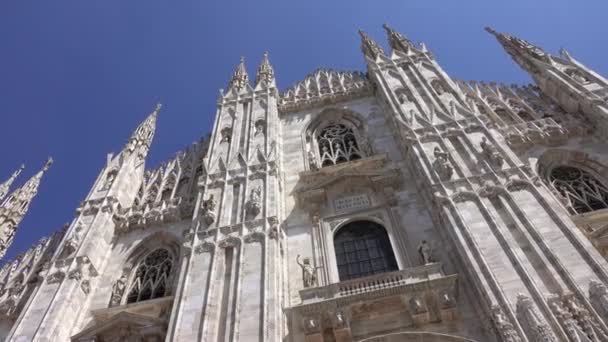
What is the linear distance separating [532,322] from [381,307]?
10.1ft

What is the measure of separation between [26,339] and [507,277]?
34.9ft

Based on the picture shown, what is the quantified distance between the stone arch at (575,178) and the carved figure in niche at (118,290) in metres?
12.0

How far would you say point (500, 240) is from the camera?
9977mm

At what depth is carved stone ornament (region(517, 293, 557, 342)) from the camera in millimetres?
7809

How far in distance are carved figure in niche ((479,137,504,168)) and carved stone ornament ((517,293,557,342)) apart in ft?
14.3

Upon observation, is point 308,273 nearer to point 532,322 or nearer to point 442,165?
point 442,165

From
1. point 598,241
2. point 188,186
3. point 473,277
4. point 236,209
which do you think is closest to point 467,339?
point 473,277

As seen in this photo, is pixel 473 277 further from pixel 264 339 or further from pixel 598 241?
pixel 264 339

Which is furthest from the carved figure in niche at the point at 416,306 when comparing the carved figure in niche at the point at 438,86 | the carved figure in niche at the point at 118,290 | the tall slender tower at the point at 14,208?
the tall slender tower at the point at 14,208

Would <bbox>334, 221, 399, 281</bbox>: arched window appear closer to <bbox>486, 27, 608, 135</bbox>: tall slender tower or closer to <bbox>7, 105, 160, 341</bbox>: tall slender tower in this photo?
<bbox>7, 105, 160, 341</bbox>: tall slender tower

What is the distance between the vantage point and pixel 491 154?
1234cm

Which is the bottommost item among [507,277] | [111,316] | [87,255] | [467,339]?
[467,339]

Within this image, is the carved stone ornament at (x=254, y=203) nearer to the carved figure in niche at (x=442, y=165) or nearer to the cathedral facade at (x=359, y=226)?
the cathedral facade at (x=359, y=226)

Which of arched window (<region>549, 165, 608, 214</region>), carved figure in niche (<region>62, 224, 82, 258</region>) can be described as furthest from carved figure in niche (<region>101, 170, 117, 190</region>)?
arched window (<region>549, 165, 608, 214</region>)
